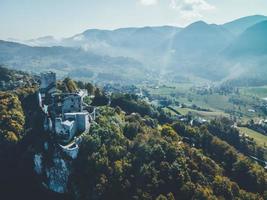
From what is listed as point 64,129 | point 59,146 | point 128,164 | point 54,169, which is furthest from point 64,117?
point 128,164

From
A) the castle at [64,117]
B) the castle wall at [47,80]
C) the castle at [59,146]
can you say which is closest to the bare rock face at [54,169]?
the castle at [59,146]

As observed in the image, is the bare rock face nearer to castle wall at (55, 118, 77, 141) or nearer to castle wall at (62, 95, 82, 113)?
castle wall at (55, 118, 77, 141)

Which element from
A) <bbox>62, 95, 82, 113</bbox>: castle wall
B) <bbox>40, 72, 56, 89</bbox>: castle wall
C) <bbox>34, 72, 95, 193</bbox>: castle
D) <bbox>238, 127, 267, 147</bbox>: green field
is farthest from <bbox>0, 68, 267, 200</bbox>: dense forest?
<bbox>238, 127, 267, 147</bbox>: green field

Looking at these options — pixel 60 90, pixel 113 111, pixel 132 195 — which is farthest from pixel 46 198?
pixel 60 90

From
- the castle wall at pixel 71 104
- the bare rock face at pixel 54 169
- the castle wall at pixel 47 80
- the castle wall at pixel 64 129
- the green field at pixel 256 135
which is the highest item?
→ the castle wall at pixel 47 80

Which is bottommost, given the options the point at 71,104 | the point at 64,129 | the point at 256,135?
the point at 256,135

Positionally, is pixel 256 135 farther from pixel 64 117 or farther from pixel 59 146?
pixel 59 146

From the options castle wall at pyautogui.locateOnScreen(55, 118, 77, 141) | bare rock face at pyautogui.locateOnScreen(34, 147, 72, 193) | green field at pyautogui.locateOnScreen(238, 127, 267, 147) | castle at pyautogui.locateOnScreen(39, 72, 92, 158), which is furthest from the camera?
green field at pyautogui.locateOnScreen(238, 127, 267, 147)

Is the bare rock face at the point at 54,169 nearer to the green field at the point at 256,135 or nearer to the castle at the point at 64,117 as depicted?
the castle at the point at 64,117
